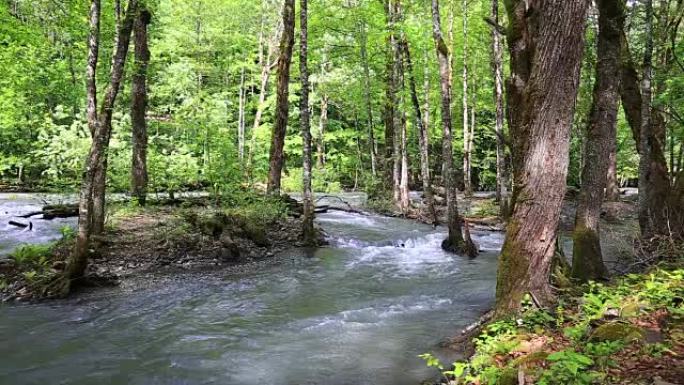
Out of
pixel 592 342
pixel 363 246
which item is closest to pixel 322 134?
pixel 363 246

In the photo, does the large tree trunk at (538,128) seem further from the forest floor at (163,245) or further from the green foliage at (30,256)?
the green foliage at (30,256)

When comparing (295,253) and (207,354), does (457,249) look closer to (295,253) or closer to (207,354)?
(295,253)

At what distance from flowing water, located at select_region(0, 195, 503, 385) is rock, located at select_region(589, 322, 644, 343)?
6.17ft

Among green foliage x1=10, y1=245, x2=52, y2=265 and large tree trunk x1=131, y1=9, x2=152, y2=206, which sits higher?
large tree trunk x1=131, y1=9, x2=152, y2=206

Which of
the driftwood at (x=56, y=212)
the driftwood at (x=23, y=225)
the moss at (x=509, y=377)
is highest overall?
the driftwood at (x=56, y=212)

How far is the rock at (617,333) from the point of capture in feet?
14.0

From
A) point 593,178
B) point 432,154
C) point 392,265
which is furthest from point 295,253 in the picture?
point 432,154

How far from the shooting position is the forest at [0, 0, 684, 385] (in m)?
5.34

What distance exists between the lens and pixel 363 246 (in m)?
14.0

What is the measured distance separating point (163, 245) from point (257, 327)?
468 cm

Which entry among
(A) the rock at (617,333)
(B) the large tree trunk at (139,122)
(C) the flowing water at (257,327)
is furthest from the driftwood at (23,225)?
(A) the rock at (617,333)

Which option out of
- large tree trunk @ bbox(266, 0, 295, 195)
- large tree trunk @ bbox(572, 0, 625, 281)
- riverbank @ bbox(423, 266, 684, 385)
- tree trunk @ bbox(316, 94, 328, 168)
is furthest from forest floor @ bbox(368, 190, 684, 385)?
tree trunk @ bbox(316, 94, 328, 168)

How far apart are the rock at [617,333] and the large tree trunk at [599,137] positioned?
10.1 feet

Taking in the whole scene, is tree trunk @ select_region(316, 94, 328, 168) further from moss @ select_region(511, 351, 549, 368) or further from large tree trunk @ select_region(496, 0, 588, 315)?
moss @ select_region(511, 351, 549, 368)
